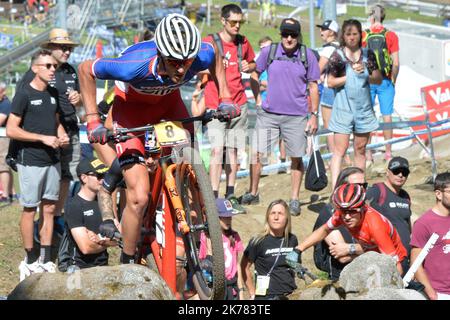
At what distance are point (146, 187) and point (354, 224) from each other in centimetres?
180

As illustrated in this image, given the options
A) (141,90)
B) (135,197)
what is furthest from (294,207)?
(141,90)

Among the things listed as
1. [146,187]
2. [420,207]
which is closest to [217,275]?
[146,187]

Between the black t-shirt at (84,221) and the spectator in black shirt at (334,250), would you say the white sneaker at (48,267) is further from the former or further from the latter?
the spectator in black shirt at (334,250)

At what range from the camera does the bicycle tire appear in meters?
7.06

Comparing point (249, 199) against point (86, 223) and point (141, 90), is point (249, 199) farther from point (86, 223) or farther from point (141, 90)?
point (141, 90)

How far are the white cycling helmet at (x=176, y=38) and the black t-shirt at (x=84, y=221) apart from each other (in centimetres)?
294

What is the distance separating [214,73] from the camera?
783 cm

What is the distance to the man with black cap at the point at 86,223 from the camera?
9305 mm

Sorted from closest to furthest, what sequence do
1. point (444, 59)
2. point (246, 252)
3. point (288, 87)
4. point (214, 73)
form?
point (214, 73) → point (246, 252) → point (288, 87) → point (444, 59)

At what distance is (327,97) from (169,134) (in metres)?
6.08

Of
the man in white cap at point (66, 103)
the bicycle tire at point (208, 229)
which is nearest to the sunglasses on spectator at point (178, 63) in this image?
the bicycle tire at point (208, 229)

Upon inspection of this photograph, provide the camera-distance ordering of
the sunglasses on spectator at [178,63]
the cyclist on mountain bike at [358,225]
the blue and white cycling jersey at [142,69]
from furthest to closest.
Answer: the cyclist on mountain bike at [358,225]
the blue and white cycling jersey at [142,69]
the sunglasses on spectator at [178,63]
